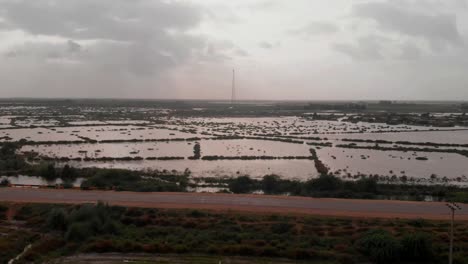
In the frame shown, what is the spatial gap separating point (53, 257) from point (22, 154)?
85.9ft

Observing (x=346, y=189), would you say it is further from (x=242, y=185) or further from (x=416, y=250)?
(x=416, y=250)

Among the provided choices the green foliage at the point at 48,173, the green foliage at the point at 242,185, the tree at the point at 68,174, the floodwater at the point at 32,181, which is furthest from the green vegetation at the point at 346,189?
the green foliage at the point at 48,173

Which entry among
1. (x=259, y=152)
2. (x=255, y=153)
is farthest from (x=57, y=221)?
(x=259, y=152)

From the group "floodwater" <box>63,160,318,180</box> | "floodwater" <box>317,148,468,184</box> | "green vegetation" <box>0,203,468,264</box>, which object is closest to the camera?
"green vegetation" <box>0,203,468,264</box>

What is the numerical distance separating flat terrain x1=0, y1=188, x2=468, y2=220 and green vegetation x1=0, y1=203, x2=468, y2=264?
1.06 metres

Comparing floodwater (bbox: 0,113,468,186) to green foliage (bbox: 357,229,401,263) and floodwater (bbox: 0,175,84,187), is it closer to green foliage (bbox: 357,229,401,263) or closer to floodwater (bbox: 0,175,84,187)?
floodwater (bbox: 0,175,84,187)

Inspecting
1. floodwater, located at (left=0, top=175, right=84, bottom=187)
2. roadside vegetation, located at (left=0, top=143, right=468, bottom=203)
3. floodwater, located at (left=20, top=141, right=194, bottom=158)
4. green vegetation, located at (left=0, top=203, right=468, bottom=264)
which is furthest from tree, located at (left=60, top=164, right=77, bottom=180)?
green vegetation, located at (left=0, top=203, right=468, bottom=264)

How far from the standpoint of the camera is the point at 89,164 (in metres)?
33.4

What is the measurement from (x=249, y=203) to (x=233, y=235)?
14.1 ft

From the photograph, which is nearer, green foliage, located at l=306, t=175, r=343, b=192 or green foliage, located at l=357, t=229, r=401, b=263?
green foliage, located at l=357, t=229, r=401, b=263

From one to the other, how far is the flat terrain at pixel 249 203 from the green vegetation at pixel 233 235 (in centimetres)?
106

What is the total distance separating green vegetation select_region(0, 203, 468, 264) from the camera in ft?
Result: 45.5

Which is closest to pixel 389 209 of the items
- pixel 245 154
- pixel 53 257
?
pixel 53 257

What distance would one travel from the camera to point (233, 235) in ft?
50.4
